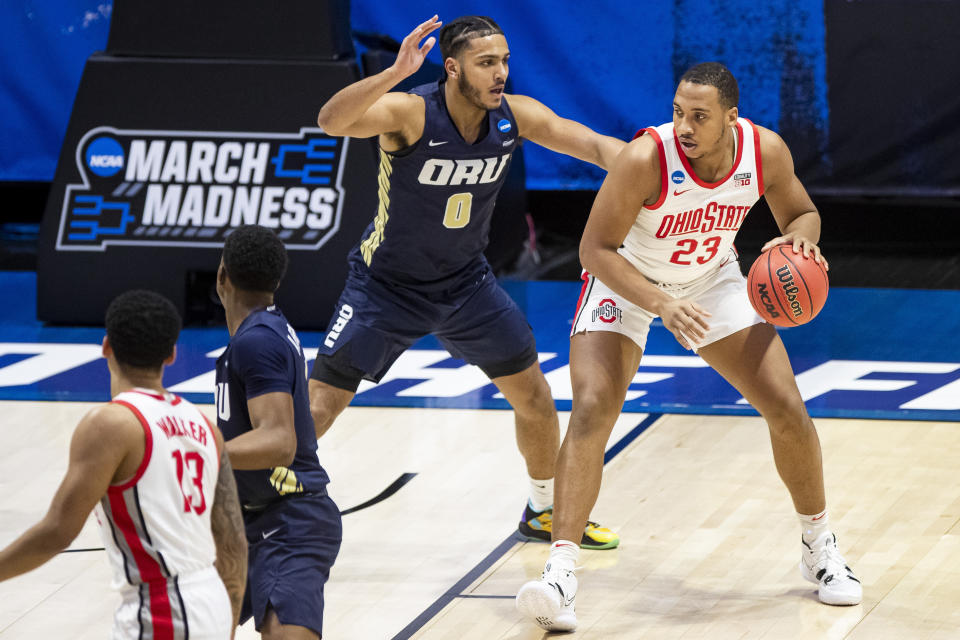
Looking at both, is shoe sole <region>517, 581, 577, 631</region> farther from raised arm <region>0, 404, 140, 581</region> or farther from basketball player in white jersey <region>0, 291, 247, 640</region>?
raised arm <region>0, 404, 140, 581</region>

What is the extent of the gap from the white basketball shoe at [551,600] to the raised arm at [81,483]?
1.85 meters

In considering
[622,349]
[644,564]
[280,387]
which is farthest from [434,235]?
[280,387]

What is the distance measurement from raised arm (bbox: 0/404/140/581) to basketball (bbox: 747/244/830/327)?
2414 millimetres

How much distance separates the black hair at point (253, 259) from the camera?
3.77 m

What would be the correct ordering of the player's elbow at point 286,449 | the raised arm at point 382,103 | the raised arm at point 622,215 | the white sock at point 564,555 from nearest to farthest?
1. the player's elbow at point 286,449
2. the white sock at point 564,555
3. the raised arm at point 622,215
4. the raised arm at point 382,103

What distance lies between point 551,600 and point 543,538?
1.08 metres

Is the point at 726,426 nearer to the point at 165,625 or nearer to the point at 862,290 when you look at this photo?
the point at 862,290

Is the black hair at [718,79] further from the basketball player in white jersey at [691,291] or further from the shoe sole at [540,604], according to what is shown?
the shoe sole at [540,604]

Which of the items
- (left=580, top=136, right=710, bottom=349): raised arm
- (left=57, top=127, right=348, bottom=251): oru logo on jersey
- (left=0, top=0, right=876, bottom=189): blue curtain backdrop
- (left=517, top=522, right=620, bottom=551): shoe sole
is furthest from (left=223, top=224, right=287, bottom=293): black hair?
(left=0, top=0, right=876, bottom=189): blue curtain backdrop

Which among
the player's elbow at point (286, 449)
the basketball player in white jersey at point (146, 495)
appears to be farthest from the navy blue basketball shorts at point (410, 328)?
the basketball player in white jersey at point (146, 495)

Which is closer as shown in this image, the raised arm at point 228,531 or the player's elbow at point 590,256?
the raised arm at point 228,531

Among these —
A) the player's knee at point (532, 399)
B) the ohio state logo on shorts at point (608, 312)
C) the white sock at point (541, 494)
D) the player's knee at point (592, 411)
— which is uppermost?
the ohio state logo on shorts at point (608, 312)

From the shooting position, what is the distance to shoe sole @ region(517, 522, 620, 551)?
5457 millimetres

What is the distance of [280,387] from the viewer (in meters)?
3.65
